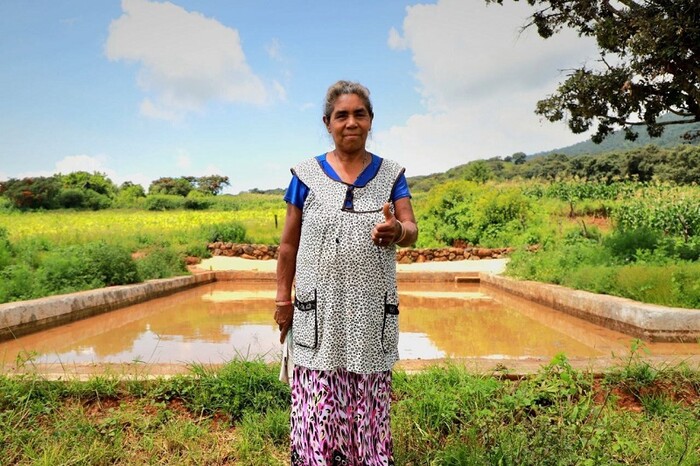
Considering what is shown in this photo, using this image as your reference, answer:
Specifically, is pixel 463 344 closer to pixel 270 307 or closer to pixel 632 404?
pixel 632 404

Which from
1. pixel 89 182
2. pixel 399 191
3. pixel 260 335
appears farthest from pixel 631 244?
pixel 89 182

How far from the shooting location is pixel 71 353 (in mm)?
5473

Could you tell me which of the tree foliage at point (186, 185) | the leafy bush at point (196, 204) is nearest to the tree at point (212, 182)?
the tree foliage at point (186, 185)

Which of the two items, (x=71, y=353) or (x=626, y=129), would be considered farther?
(x=626, y=129)

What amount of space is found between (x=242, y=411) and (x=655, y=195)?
17.5m

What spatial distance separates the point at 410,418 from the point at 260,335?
385cm

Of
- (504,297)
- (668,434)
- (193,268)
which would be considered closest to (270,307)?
(504,297)

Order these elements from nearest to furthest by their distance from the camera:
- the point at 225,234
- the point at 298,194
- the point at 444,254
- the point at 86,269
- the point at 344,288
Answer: the point at 344,288
the point at 298,194
the point at 86,269
the point at 444,254
the point at 225,234

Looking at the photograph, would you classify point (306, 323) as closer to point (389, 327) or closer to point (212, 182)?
point (389, 327)

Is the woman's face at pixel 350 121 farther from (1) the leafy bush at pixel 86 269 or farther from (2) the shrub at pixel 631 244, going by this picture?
(2) the shrub at pixel 631 244

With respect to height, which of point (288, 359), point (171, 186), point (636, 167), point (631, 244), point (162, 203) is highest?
point (171, 186)

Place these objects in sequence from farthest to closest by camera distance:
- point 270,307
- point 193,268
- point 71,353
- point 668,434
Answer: point 193,268, point 270,307, point 71,353, point 668,434

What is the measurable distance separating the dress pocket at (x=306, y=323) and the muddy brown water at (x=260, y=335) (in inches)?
84.1

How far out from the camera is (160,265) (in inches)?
413
